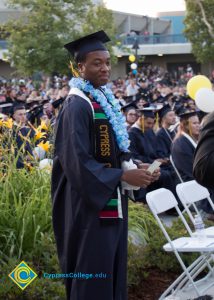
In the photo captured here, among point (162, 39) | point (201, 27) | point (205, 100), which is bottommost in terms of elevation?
point (162, 39)

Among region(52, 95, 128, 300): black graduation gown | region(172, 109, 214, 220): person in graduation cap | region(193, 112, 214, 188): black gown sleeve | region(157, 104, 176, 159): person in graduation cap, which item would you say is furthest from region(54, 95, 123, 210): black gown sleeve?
region(157, 104, 176, 159): person in graduation cap

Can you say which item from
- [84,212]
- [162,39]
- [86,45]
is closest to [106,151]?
[84,212]

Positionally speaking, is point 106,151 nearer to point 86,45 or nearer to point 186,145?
point 86,45

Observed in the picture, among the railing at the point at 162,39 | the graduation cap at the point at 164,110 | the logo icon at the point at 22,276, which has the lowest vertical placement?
the railing at the point at 162,39

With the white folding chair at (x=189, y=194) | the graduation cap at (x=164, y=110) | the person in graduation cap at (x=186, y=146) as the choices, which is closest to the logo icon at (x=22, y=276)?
the white folding chair at (x=189, y=194)

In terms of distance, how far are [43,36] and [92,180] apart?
2034cm

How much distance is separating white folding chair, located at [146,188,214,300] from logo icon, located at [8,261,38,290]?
1171 mm

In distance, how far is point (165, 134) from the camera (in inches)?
423

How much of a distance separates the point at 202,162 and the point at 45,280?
2.49 m

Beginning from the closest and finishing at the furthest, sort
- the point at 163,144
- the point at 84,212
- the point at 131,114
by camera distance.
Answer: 1. the point at 84,212
2. the point at 163,144
3. the point at 131,114

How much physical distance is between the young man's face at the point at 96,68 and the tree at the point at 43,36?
767 inches

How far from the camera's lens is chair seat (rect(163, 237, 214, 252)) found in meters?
4.84

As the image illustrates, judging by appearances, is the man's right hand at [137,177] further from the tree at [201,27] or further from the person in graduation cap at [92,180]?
the tree at [201,27]

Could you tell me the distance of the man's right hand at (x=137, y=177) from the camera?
11.4 feet
